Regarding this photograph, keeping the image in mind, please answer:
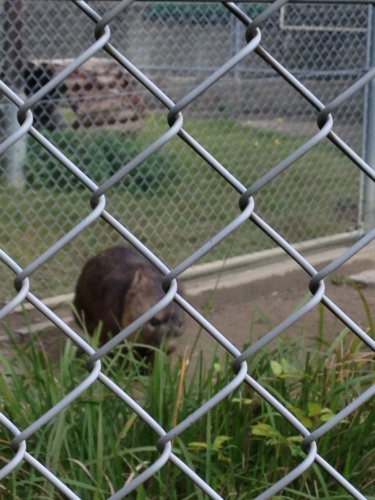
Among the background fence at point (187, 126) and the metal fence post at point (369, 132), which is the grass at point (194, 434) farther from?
the metal fence post at point (369, 132)

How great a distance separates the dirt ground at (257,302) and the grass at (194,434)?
91.7 inches

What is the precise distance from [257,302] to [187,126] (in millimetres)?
2745

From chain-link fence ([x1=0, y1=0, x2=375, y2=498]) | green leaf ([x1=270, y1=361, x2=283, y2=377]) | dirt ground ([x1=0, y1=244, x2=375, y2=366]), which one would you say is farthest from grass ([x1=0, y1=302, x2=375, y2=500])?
chain-link fence ([x1=0, y1=0, x2=375, y2=498])

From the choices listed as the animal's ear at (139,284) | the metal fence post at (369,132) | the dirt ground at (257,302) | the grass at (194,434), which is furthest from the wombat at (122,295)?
the metal fence post at (369,132)

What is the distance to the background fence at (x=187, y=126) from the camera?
6.80m

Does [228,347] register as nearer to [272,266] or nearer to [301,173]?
[272,266]

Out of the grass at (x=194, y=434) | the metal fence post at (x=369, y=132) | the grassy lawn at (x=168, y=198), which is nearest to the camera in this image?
the grass at (x=194, y=434)

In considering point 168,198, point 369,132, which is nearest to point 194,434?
point 168,198

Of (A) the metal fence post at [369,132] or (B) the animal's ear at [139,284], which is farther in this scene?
(A) the metal fence post at [369,132]

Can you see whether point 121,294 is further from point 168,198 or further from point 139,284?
point 168,198

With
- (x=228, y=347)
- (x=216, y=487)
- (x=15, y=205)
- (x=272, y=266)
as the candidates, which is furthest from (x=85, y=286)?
(x=228, y=347)

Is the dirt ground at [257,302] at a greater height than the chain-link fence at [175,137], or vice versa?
the chain-link fence at [175,137]

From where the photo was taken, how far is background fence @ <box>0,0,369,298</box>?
680 cm

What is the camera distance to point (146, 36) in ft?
24.9
